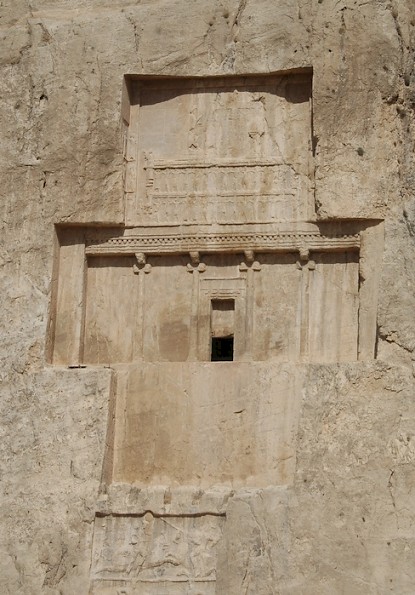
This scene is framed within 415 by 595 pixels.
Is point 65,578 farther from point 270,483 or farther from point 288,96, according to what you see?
point 288,96

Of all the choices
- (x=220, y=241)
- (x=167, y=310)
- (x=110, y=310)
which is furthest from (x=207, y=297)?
(x=110, y=310)

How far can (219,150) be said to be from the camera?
1322 centimetres

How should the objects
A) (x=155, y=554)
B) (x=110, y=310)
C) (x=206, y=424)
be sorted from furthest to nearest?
(x=110, y=310) → (x=206, y=424) → (x=155, y=554)

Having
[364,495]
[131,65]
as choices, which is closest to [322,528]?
[364,495]

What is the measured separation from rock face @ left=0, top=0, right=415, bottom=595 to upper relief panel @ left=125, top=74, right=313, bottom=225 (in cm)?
2

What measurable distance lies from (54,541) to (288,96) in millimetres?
4108

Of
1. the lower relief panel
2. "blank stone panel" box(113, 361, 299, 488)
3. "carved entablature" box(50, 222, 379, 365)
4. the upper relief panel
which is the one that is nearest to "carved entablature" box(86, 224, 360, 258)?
"carved entablature" box(50, 222, 379, 365)

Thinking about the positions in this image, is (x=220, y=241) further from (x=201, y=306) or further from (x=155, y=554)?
(x=155, y=554)

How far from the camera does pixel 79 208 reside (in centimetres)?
1307

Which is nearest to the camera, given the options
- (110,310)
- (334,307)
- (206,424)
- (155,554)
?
(155,554)

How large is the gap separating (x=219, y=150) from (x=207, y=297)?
124 cm

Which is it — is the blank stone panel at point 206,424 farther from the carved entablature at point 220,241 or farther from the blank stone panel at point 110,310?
the carved entablature at point 220,241

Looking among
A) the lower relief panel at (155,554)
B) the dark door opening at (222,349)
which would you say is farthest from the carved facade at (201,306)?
the dark door opening at (222,349)

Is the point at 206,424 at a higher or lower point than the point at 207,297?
lower
